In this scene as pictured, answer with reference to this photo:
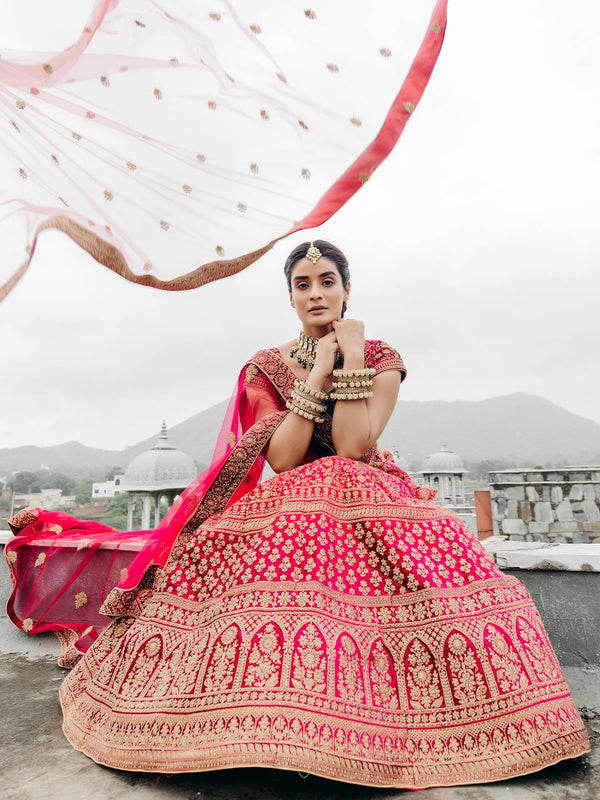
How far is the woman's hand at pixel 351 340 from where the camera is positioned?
6.95 ft

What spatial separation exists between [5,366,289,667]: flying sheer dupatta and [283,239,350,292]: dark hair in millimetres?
602

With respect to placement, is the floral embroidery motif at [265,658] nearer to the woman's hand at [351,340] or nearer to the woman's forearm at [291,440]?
the woman's forearm at [291,440]

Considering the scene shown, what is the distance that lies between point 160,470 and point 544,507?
675 cm

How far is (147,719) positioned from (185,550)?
538 mm

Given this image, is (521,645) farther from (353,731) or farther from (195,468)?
(195,468)

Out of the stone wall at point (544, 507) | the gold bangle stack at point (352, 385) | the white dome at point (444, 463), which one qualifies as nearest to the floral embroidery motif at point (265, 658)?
the gold bangle stack at point (352, 385)

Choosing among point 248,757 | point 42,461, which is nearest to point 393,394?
point 248,757

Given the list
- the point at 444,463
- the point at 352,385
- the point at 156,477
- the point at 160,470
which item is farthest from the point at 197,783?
the point at 444,463

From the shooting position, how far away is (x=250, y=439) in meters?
2.06

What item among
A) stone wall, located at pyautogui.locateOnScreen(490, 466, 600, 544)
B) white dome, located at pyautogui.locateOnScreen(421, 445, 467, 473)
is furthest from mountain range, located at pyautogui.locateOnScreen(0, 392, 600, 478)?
stone wall, located at pyautogui.locateOnScreen(490, 466, 600, 544)

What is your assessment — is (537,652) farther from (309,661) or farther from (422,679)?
(309,661)

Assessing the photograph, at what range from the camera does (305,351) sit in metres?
2.44

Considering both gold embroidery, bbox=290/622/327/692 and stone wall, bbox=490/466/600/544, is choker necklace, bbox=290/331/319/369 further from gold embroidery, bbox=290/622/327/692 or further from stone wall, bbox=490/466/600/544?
stone wall, bbox=490/466/600/544

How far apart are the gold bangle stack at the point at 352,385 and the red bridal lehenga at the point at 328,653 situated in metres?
0.30
